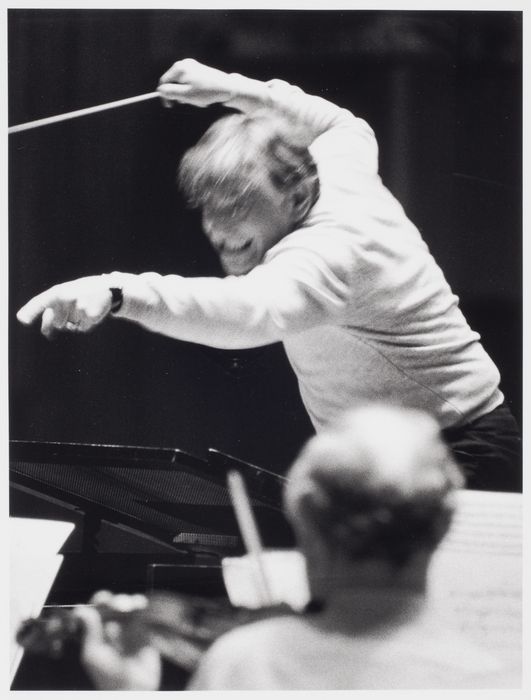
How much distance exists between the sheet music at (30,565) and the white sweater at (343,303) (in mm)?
506

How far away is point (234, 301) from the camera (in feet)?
Result: 6.21

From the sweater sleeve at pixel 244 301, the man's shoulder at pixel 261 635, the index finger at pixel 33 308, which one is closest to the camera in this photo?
the man's shoulder at pixel 261 635

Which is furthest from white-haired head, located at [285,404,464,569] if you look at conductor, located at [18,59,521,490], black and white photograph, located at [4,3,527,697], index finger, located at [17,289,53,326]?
index finger, located at [17,289,53,326]

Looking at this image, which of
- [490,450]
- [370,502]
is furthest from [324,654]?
[490,450]

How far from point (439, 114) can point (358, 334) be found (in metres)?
0.56

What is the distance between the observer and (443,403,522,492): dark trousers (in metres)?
2.03

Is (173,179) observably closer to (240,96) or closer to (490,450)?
(240,96)

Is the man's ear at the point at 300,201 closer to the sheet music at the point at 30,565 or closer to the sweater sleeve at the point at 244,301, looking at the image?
the sweater sleeve at the point at 244,301

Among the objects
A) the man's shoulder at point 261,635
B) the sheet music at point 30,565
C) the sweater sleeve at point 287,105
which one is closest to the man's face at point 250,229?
the sweater sleeve at point 287,105

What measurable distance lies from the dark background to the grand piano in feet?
0.27

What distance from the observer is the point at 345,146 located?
2084 millimetres

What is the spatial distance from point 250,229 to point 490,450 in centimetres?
72

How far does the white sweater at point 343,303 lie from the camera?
190 centimetres

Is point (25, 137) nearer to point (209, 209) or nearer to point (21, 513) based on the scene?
point (209, 209)
